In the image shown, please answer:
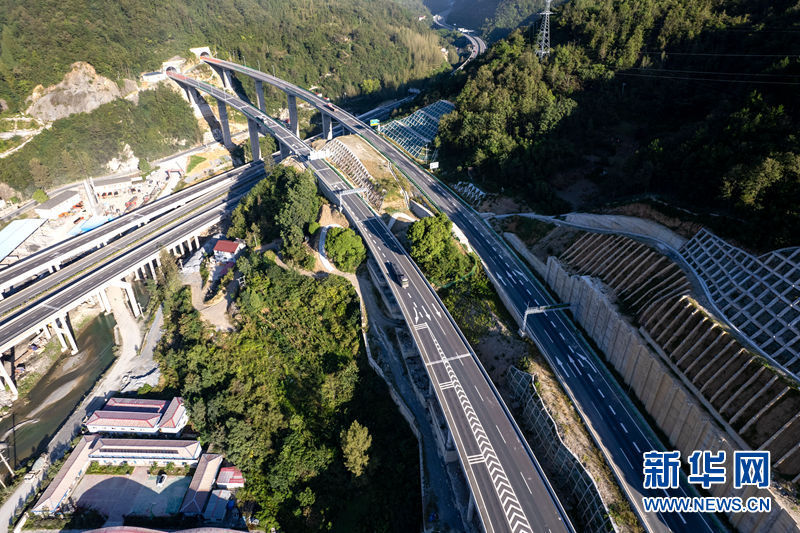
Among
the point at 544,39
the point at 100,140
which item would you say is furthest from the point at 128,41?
the point at 544,39

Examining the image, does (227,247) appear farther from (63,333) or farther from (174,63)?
(174,63)

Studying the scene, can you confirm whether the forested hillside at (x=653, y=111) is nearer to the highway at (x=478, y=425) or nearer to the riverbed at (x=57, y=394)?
the highway at (x=478, y=425)

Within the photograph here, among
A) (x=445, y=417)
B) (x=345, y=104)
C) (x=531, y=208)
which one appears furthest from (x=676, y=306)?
(x=345, y=104)

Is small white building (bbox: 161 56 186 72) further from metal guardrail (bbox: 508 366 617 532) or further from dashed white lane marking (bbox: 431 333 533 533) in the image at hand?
metal guardrail (bbox: 508 366 617 532)

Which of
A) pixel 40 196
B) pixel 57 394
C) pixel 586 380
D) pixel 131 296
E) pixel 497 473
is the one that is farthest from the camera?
pixel 40 196

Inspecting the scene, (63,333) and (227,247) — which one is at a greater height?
(227,247)

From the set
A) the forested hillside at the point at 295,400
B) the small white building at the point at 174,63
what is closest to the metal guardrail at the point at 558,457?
the forested hillside at the point at 295,400

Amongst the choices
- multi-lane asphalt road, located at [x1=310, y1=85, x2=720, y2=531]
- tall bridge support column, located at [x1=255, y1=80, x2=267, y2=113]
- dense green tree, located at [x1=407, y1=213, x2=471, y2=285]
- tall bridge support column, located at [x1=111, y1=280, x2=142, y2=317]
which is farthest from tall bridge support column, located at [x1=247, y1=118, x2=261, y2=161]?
dense green tree, located at [x1=407, y1=213, x2=471, y2=285]

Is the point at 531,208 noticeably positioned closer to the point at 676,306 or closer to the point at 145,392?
the point at 676,306
